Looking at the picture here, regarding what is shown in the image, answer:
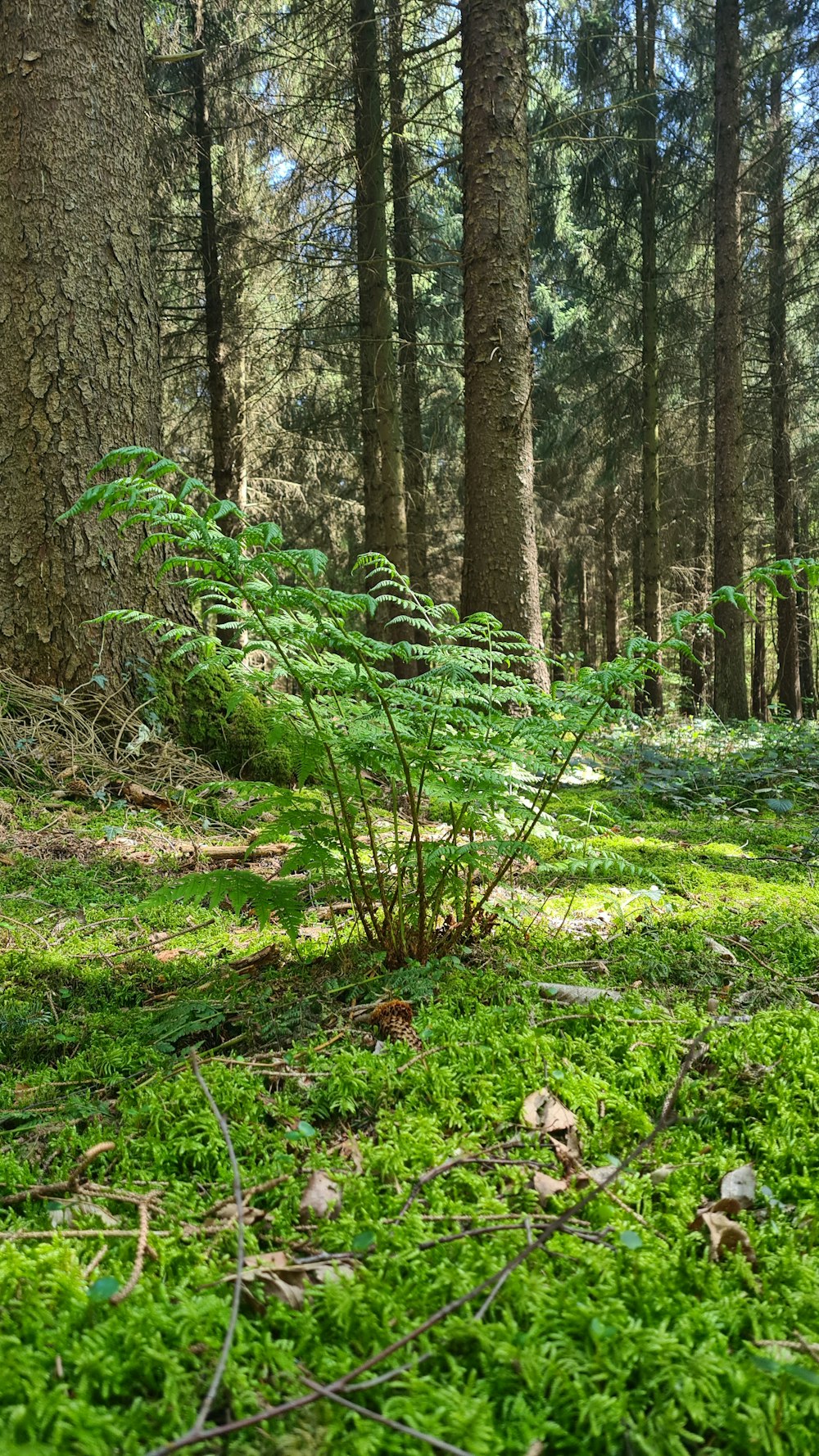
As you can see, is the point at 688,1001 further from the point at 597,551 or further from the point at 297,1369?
the point at 597,551

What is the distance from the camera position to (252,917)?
3010 millimetres

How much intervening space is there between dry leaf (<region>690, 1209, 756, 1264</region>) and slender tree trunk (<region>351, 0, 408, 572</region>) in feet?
25.8

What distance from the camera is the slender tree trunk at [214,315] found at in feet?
33.3

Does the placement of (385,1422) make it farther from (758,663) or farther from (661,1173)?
(758,663)

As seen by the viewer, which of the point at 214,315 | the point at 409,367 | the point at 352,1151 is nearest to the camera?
the point at 352,1151

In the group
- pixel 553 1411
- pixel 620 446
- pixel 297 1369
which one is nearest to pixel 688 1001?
pixel 553 1411

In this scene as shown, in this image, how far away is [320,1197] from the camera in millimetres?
1368

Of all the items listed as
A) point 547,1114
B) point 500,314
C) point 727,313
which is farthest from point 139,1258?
point 727,313

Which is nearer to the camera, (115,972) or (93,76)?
(115,972)

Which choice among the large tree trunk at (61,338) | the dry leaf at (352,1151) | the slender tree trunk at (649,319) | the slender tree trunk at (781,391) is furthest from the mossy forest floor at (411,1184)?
the slender tree trunk at (781,391)

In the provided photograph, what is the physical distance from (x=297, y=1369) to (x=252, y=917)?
2.07 metres

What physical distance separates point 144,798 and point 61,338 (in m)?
2.51

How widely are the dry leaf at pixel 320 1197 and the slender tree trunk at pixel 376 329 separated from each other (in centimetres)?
773

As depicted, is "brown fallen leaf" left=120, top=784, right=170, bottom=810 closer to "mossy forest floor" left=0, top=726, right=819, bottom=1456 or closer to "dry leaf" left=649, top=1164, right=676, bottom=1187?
"mossy forest floor" left=0, top=726, right=819, bottom=1456
